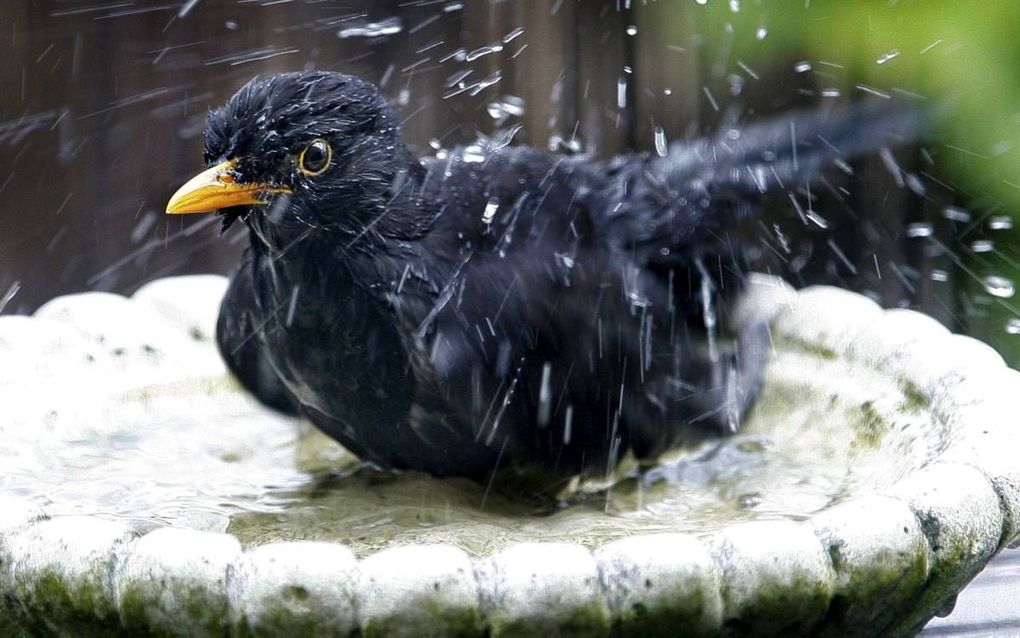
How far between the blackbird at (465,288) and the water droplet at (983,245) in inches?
51.1

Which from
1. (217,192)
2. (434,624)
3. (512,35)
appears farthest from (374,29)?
(434,624)

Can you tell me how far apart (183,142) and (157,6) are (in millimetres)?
508

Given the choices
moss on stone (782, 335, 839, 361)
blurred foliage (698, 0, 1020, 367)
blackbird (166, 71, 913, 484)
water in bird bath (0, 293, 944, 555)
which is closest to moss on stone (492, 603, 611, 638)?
water in bird bath (0, 293, 944, 555)

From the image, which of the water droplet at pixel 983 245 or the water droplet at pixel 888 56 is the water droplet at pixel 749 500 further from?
the water droplet at pixel 983 245

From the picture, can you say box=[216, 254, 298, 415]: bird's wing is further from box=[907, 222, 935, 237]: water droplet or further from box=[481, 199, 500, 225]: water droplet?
box=[907, 222, 935, 237]: water droplet

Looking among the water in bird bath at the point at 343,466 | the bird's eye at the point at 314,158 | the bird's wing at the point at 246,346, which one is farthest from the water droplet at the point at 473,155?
the water in bird bath at the point at 343,466

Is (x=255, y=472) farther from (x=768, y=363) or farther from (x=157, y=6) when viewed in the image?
(x=157, y=6)

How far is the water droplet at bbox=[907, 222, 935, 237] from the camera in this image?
468 centimetres

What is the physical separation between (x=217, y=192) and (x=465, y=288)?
499 mm

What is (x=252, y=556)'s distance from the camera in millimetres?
1630

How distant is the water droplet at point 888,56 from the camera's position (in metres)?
3.12

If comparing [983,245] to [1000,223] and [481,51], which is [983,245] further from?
[481,51]

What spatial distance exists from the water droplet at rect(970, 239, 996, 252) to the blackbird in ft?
4.26

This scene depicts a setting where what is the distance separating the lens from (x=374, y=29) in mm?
4719
